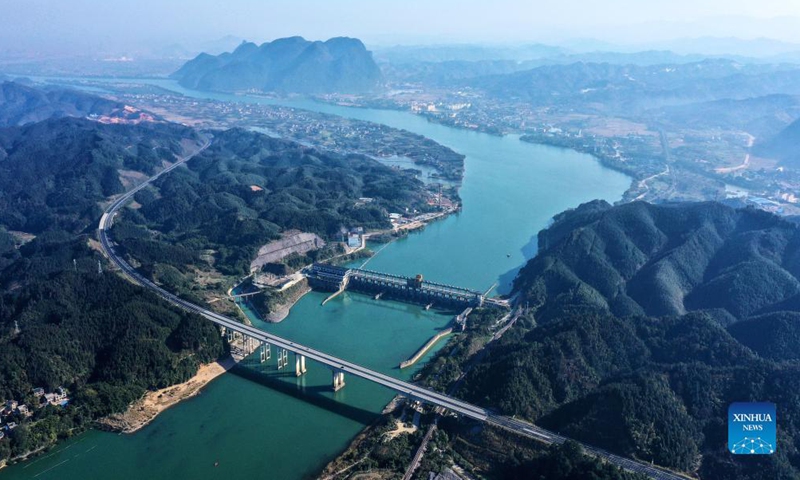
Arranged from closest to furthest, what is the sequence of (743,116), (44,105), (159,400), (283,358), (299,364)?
1. (159,400)
2. (299,364)
3. (283,358)
4. (743,116)
5. (44,105)

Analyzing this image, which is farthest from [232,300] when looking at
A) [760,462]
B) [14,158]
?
[14,158]

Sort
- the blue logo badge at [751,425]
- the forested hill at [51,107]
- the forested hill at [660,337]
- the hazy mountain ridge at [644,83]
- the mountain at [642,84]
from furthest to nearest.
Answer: the hazy mountain ridge at [644,83] < the mountain at [642,84] < the forested hill at [51,107] < the forested hill at [660,337] < the blue logo badge at [751,425]

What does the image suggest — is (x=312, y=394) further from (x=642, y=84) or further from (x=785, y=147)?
(x=642, y=84)

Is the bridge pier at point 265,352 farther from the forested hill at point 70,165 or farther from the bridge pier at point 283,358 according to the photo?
the forested hill at point 70,165

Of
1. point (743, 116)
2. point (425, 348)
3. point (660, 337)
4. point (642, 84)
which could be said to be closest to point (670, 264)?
point (660, 337)

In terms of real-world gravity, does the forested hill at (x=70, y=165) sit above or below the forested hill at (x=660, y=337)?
above

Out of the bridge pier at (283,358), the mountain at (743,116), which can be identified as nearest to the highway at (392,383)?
the bridge pier at (283,358)
